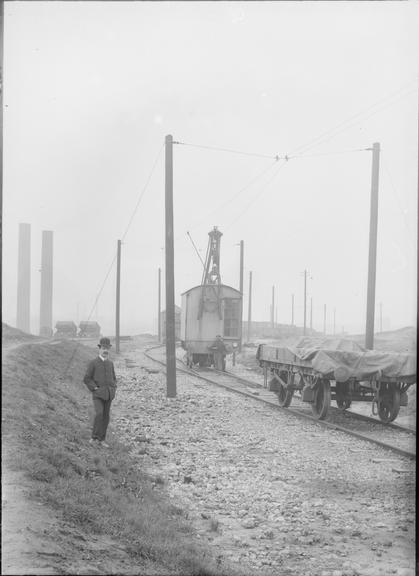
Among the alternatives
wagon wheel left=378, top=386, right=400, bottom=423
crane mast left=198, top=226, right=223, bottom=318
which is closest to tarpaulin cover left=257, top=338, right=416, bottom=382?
wagon wheel left=378, top=386, right=400, bottom=423

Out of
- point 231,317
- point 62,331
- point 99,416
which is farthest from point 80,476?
point 231,317

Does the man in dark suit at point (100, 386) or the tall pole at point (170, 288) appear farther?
the tall pole at point (170, 288)

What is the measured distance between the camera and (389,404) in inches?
461

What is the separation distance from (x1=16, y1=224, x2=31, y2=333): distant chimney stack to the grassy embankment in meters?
0.48

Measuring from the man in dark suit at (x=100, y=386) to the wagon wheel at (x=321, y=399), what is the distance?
18.9 ft

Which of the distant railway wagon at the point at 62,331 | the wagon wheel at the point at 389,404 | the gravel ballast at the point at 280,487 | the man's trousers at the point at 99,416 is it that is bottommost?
the gravel ballast at the point at 280,487

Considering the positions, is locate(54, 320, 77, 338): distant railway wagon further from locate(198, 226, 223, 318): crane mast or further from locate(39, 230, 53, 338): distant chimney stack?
locate(198, 226, 223, 318): crane mast

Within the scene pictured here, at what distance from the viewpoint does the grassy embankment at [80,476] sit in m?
4.64

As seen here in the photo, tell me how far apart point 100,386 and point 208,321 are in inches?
663

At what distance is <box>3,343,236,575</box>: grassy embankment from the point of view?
15.2 ft

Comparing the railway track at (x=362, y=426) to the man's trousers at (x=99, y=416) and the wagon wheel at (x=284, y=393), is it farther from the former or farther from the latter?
the man's trousers at (x=99, y=416)

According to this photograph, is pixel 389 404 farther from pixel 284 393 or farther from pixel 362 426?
pixel 284 393

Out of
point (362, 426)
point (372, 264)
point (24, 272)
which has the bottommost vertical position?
point (362, 426)

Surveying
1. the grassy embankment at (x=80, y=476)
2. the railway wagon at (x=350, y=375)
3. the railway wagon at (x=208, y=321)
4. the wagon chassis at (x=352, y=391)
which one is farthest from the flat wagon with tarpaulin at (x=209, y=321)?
the grassy embankment at (x=80, y=476)
